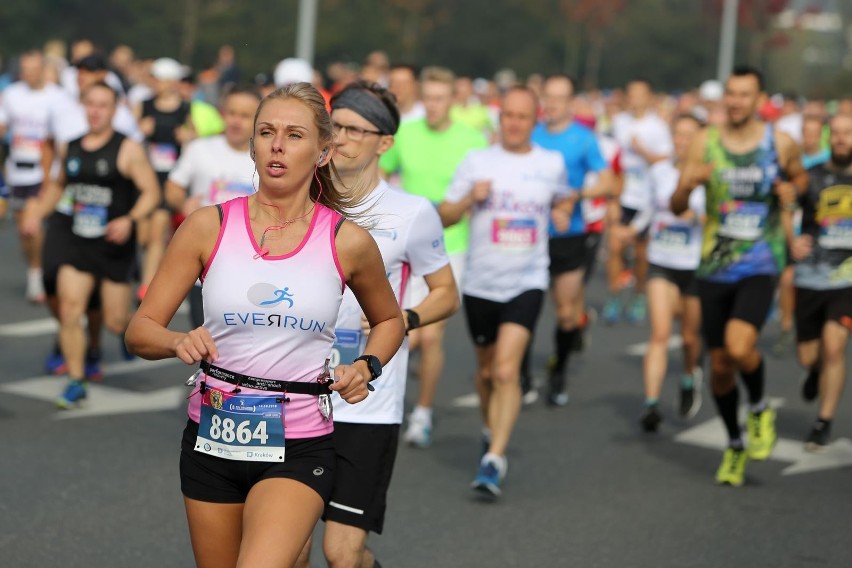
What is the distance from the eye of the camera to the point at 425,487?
7.96 metres

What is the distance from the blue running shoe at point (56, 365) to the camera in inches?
414

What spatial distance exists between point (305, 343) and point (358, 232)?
350mm

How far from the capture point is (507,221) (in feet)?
27.5

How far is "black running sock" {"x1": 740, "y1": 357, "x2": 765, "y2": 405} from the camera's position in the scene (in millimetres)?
8438

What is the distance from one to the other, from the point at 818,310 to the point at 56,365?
4999 millimetres

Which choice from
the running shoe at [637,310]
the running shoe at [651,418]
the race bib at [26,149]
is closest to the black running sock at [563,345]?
the running shoe at [651,418]

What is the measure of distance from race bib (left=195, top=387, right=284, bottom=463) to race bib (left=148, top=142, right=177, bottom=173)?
36.8 ft

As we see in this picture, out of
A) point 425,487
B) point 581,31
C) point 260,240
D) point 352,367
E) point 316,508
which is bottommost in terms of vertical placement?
point 425,487

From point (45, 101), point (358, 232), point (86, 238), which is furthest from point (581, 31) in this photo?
point (358, 232)

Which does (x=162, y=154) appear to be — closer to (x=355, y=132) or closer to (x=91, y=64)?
(x=91, y=64)

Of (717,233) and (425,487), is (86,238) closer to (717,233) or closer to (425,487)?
(425,487)

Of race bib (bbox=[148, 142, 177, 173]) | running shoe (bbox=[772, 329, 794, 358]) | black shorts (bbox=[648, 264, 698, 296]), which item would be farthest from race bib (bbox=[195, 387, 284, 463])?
race bib (bbox=[148, 142, 177, 173])

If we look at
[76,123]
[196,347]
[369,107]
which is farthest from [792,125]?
[196,347]

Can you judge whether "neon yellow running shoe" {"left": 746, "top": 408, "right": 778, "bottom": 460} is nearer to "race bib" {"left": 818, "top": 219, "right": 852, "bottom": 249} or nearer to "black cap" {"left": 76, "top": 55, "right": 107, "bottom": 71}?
"race bib" {"left": 818, "top": 219, "right": 852, "bottom": 249}
